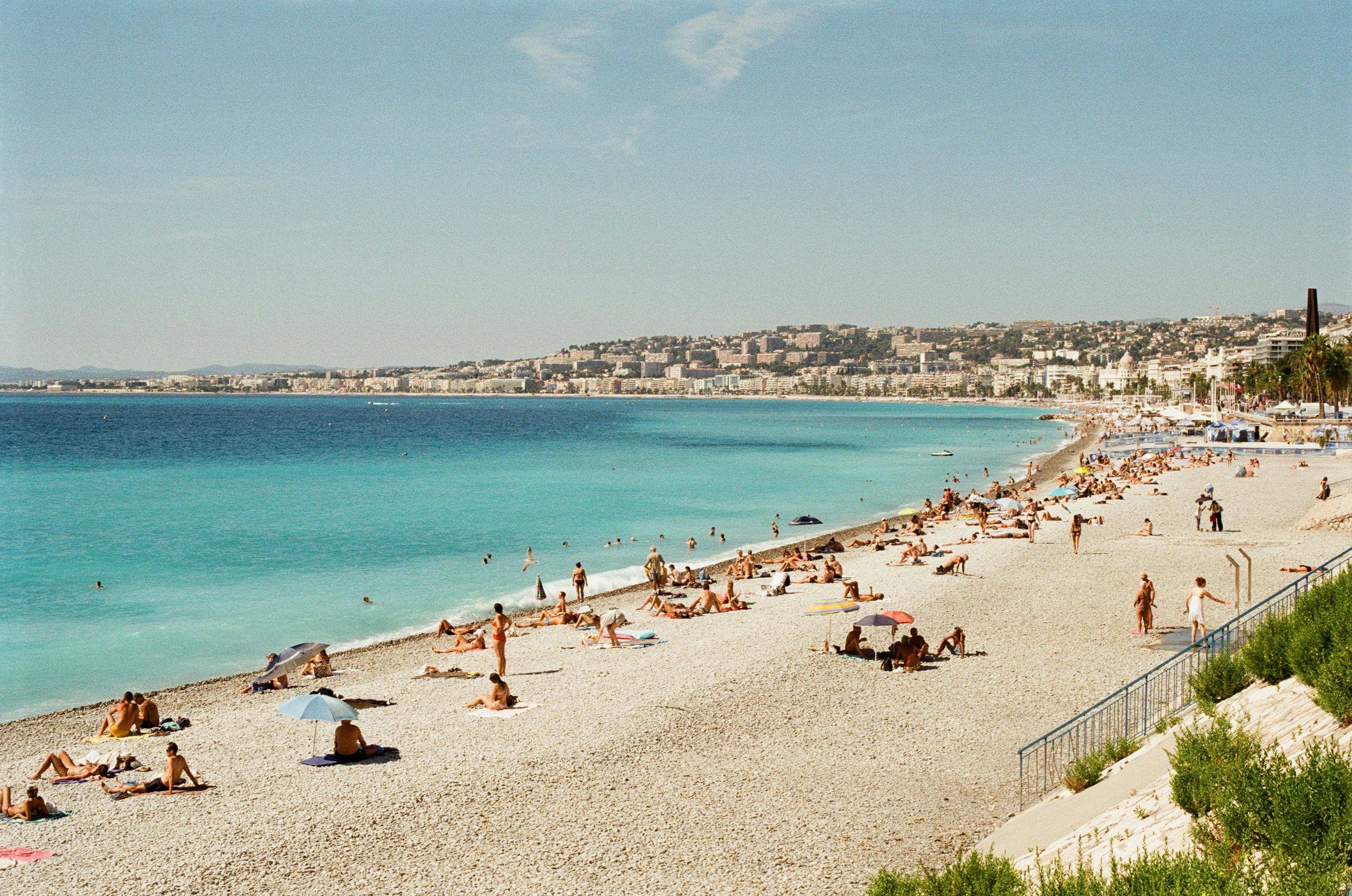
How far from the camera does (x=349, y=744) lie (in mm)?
11398

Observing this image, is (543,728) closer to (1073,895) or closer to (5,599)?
(1073,895)

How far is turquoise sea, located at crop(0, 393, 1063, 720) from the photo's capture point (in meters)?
20.6

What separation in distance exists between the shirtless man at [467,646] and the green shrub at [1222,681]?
39.1 feet

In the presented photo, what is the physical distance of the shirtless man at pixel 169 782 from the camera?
10.6 metres

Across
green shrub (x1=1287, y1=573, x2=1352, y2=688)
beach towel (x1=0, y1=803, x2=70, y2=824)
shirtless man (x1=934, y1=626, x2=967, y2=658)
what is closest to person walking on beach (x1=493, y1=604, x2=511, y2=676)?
beach towel (x1=0, y1=803, x2=70, y2=824)

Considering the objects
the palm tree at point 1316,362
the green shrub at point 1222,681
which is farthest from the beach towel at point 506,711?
the palm tree at point 1316,362

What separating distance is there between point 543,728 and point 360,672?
19.4ft

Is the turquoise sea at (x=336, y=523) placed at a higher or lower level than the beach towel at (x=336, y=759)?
lower

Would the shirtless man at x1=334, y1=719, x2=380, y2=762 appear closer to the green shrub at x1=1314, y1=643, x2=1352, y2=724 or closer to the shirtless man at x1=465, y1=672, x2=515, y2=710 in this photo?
the shirtless man at x1=465, y1=672, x2=515, y2=710

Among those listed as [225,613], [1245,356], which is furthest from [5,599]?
[1245,356]

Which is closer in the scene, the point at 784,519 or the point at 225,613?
the point at 225,613

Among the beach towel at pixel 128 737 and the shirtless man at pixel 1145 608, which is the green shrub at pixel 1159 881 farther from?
the beach towel at pixel 128 737

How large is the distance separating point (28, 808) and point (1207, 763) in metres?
11.0

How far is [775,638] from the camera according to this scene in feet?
55.5
